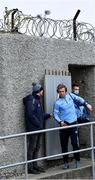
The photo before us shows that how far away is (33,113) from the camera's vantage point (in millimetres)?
8359

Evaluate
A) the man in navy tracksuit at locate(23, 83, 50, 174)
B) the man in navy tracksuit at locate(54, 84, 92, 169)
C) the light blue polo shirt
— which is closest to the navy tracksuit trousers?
the man in navy tracksuit at locate(54, 84, 92, 169)

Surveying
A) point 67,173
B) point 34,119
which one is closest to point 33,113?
point 34,119

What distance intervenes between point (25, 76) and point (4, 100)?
659mm

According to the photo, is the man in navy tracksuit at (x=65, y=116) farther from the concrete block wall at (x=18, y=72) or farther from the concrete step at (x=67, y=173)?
the concrete block wall at (x=18, y=72)

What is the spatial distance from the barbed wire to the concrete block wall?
22 cm

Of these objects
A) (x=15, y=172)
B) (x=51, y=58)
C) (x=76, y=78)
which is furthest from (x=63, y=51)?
(x=15, y=172)

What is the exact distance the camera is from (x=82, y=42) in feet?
32.9

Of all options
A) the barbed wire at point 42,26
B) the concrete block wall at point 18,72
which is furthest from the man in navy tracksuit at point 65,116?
the barbed wire at point 42,26

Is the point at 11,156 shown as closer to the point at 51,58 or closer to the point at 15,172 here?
the point at 15,172

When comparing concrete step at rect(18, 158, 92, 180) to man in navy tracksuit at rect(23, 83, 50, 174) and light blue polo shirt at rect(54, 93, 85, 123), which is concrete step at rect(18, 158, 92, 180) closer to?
man in navy tracksuit at rect(23, 83, 50, 174)

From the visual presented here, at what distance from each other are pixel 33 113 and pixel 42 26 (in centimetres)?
182

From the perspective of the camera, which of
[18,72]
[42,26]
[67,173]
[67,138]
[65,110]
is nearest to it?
[67,173]

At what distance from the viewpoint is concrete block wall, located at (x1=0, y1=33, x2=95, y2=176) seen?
8.27 meters

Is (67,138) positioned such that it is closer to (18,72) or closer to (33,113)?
(33,113)
